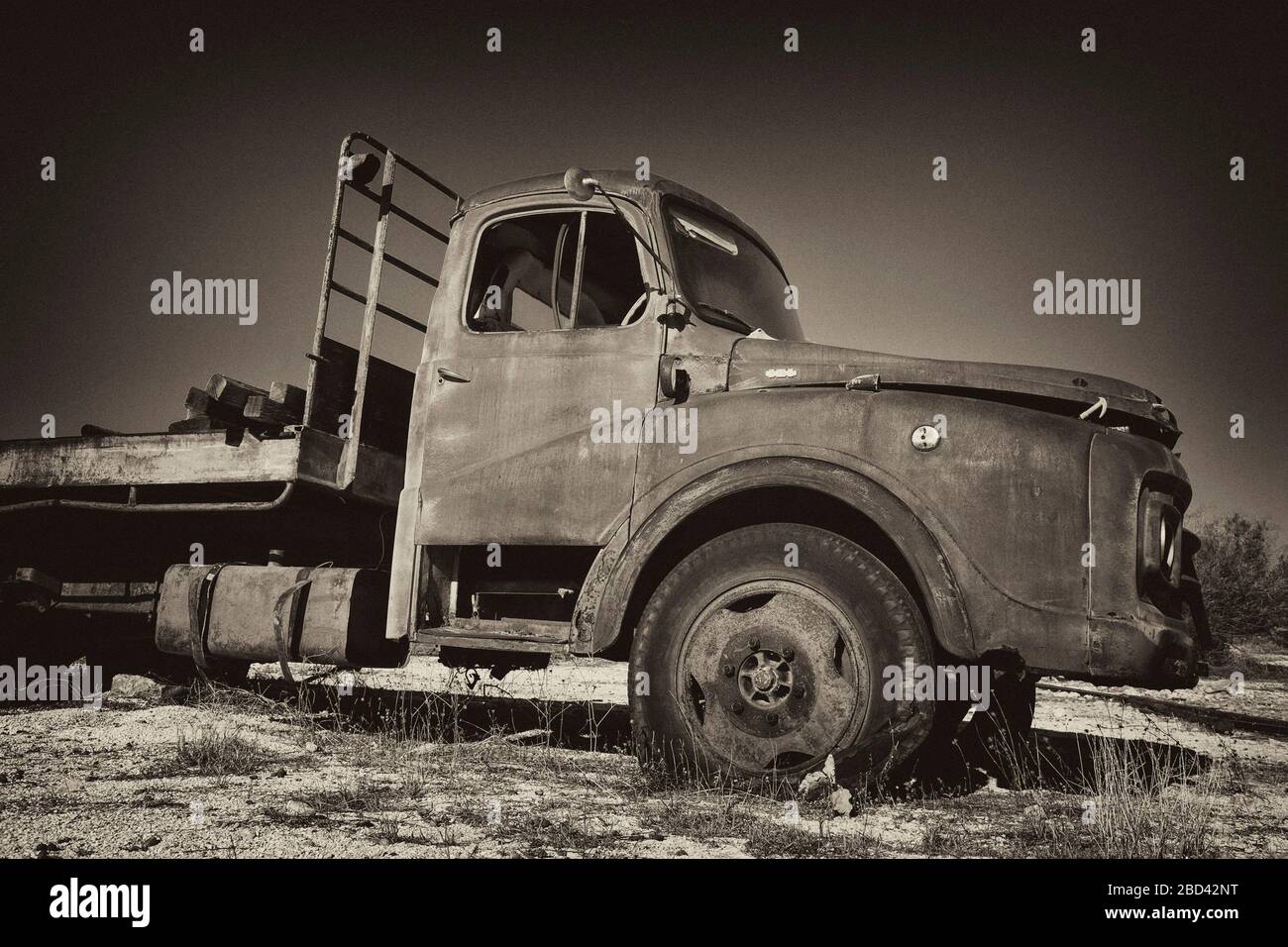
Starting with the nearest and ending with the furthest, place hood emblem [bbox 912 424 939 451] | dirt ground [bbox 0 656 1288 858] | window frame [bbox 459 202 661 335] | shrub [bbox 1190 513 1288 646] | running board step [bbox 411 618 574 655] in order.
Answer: dirt ground [bbox 0 656 1288 858] < hood emblem [bbox 912 424 939 451] < running board step [bbox 411 618 574 655] < window frame [bbox 459 202 661 335] < shrub [bbox 1190 513 1288 646]

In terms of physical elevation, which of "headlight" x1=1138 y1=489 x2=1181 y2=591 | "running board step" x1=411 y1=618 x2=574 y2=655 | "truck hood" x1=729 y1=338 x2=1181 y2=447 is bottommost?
"running board step" x1=411 y1=618 x2=574 y2=655

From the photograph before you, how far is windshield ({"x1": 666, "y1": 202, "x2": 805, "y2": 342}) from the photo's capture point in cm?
453

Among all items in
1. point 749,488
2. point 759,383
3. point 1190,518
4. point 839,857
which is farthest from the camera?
point 1190,518

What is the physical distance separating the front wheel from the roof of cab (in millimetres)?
1697

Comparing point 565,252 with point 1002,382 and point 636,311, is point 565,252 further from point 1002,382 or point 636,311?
point 1002,382

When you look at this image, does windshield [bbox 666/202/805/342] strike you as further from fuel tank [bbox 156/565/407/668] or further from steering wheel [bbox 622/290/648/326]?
fuel tank [bbox 156/565/407/668]

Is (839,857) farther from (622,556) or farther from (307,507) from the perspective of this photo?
(307,507)

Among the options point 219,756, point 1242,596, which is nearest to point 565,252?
point 219,756

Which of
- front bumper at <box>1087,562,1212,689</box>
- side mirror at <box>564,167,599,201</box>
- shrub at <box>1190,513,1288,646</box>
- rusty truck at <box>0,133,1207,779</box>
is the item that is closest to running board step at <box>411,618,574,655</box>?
rusty truck at <box>0,133,1207,779</box>

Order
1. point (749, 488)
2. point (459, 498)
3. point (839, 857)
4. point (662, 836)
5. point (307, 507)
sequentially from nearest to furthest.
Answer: point (839, 857), point (662, 836), point (749, 488), point (459, 498), point (307, 507)

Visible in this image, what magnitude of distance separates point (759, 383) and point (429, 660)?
9.35 meters

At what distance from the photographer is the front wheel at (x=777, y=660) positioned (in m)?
3.57

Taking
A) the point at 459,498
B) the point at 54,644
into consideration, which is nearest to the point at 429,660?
the point at 54,644

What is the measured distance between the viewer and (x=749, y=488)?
3869 mm
